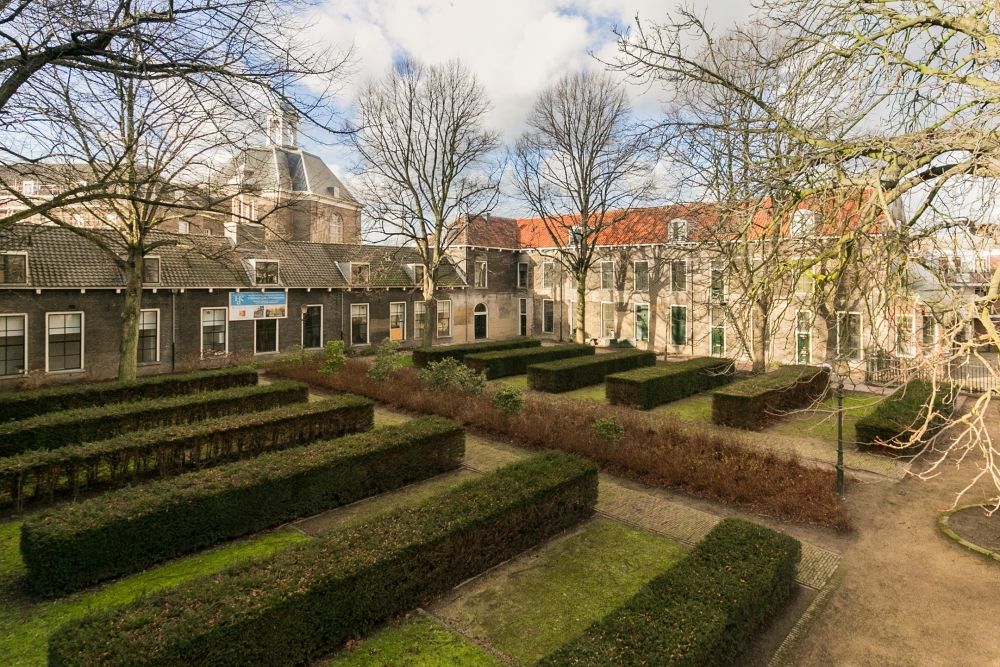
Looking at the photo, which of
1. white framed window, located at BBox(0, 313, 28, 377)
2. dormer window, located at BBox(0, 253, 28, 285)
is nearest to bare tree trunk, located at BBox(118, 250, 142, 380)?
dormer window, located at BBox(0, 253, 28, 285)

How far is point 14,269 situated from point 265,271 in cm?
871

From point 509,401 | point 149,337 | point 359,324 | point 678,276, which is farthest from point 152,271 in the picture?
point 678,276

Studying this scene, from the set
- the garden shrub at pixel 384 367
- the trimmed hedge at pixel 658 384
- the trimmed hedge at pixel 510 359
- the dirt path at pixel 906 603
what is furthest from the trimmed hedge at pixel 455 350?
the dirt path at pixel 906 603

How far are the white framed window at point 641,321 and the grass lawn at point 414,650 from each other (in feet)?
90.1

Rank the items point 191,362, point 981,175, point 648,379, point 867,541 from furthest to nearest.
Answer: point 191,362
point 648,379
point 867,541
point 981,175

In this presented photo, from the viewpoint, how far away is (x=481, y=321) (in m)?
35.2

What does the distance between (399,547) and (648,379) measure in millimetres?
12805

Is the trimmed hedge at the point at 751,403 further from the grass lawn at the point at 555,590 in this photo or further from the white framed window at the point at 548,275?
the white framed window at the point at 548,275

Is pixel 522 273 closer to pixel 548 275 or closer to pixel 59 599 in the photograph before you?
pixel 548 275

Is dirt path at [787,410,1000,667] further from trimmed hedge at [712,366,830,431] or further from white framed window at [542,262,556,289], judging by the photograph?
white framed window at [542,262,556,289]

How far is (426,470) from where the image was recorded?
421 inches

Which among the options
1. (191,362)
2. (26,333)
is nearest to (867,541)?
(191,362)

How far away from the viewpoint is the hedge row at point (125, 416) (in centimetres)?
1055

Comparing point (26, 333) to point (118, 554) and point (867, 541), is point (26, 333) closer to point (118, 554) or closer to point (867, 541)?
point (118, 554)
